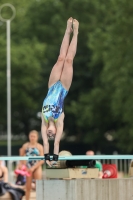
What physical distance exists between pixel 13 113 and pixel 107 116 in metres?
9.07

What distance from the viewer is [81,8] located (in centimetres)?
6175

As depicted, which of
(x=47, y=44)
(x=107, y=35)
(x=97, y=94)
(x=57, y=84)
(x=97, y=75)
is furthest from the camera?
(x=47, y=44)

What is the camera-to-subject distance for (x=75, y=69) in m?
61.2

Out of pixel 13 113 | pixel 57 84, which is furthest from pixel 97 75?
pixel 57 84

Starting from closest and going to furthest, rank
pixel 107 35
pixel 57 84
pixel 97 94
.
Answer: pixel 57 84
pixel 107 35
pixel 97 94

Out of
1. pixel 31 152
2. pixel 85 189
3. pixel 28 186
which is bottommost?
pixel 85 189

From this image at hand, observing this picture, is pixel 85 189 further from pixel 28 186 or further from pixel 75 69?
pixel 75 69

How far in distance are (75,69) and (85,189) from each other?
1811 inches

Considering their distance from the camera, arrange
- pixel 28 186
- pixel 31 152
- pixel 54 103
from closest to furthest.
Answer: pixel 54 103, pixel 28 186, pixel 31 152

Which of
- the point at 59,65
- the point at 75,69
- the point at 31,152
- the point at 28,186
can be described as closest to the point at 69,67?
the point at 59,65

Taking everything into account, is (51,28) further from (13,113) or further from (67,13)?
(13,113)

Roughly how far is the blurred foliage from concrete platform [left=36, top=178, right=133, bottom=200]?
33.7 m

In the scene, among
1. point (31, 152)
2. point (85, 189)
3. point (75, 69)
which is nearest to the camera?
point (85, 189)

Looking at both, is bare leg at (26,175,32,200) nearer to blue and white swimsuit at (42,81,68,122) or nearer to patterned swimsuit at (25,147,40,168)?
patterned swimsuit at (25,147,40,168)
